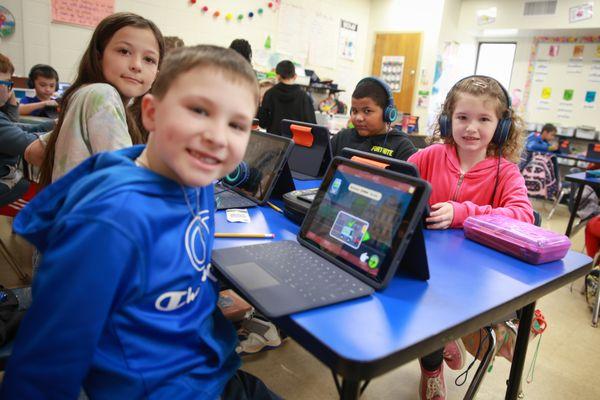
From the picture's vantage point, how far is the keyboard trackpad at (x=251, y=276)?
0.73m

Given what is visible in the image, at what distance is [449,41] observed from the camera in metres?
6.34

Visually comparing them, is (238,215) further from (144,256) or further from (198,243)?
(144,256)

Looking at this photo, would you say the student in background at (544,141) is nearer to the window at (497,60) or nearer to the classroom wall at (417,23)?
the window at (497,60)

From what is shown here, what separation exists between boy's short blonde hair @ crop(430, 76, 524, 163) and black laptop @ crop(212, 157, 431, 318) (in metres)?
0.74

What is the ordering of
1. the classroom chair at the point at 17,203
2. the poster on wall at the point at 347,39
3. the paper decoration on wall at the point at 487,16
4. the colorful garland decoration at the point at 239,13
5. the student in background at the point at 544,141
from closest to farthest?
the classroom chair at the point at 17,203
the colorful garland decoration at the point at 239,13
the student in background at the point at 544,141
the poster on wall at the point at 347,39
the paper decoration on wall at the point at 487,16

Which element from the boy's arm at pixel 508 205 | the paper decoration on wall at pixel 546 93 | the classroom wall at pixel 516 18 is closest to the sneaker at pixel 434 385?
the boy's arm at pixel 508 205

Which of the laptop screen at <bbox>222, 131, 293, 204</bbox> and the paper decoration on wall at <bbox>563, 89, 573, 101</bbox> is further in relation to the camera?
the paper decoration on wall at <bbox>563, 89, 573, 101</bbox>

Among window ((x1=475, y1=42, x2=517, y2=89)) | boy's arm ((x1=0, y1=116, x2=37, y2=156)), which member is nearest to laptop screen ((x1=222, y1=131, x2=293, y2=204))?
boy's arm ((x1=0, y1=116, x2=37, y2=156))

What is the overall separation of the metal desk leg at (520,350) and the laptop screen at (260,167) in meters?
0.80

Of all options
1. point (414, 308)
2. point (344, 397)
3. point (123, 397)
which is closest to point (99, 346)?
point (123, 397)

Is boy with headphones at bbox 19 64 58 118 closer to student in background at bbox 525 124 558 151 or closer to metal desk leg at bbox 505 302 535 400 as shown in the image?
metal desk leg at bbox 505 302 535 400

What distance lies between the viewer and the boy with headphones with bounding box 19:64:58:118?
309 centimetres

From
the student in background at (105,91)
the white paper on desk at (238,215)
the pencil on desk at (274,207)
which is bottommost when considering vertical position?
the white paper on desk at (238,215)

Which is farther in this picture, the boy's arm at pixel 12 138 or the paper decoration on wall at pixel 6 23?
the paper decoration on wall at pixel 6 23
